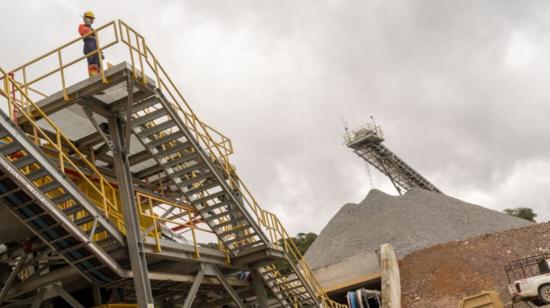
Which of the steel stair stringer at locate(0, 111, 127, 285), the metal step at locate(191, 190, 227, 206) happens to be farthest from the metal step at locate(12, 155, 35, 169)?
the metal step at locate(191, 190, 227, 206)

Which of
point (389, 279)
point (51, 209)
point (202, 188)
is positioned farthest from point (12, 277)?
point (389, 279)

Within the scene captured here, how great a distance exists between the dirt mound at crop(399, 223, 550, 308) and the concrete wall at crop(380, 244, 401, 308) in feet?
1.90

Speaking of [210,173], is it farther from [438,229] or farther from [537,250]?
[438,229]

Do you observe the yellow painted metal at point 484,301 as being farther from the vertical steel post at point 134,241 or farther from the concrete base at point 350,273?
the vertical steel post at point 134,241

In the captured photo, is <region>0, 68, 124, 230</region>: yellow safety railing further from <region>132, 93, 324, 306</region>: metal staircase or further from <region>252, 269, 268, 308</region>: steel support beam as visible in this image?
<region>252, 269, 268, 308</region>: steel support beam

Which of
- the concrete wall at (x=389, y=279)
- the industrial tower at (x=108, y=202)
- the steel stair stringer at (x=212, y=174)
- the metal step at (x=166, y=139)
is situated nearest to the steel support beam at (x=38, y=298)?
the industrial tower at (x=108, y=202)

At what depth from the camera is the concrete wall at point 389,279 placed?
A: 20422 millimetres

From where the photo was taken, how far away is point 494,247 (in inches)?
933

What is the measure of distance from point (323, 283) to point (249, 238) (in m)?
13.8

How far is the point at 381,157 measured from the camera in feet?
156

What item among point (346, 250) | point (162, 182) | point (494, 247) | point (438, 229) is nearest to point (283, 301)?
point (162, 182)

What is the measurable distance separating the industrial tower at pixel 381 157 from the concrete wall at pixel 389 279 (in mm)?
22580

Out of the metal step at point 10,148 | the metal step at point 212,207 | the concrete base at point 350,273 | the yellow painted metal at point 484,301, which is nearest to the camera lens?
the metal step at point 10,148

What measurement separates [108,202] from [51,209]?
1183mm
